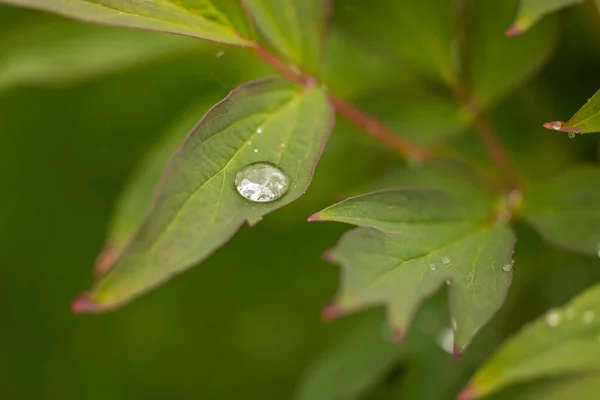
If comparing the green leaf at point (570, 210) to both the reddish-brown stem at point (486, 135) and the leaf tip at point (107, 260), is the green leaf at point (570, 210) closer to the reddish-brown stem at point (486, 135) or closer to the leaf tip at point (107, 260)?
the reddish-brown stem at point (486, 135)

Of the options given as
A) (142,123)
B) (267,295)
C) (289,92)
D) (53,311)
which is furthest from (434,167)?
(53,311)

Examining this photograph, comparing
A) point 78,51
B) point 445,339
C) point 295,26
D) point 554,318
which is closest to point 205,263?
point 78,51

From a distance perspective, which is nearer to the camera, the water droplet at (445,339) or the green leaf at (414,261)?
the green leaf at (414,261)

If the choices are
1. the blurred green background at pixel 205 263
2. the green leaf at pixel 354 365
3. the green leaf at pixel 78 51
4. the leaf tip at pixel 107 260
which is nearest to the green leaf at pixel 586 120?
the blurred green background at pixel 205 263

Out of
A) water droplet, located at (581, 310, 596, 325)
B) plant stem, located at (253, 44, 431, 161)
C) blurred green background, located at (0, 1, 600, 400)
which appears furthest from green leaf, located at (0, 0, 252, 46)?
water droplet, located at (581, 310, 596, 325)

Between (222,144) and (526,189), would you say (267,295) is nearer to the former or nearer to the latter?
(526,189)

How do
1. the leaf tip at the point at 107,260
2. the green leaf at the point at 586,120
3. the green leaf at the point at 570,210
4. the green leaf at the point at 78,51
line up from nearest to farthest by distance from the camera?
1. the green leaf at the point at 586,120
2. the green leaf at the point at 570,210
3. the leaf tip at the point at 107,260
4. the green leaf at the point at 78,51

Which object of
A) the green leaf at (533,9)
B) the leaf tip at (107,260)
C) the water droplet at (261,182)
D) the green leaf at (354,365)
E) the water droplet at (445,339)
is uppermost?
the water droplet at (261,182)
